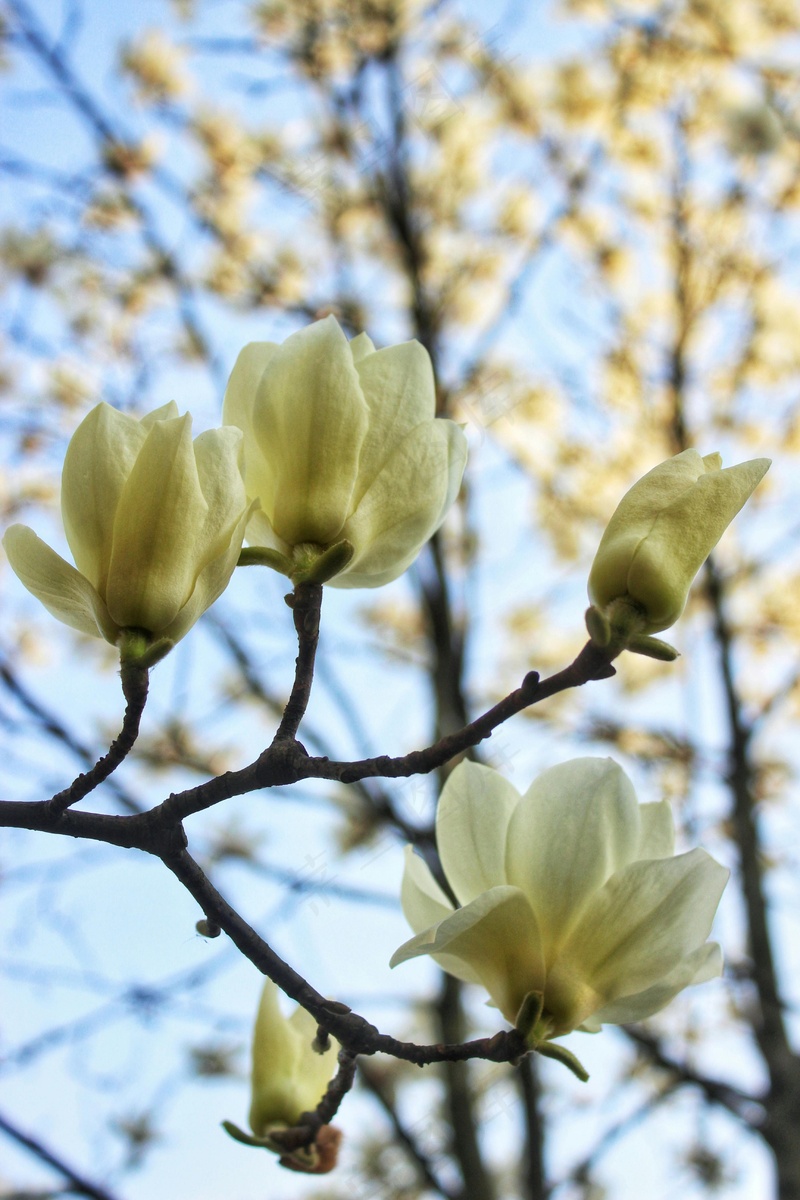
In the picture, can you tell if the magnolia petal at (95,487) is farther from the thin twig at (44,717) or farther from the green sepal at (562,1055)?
the thin twig at (44,717)

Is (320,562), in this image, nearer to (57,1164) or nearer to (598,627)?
(598,627)

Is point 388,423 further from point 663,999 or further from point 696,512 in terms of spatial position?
point 663,999

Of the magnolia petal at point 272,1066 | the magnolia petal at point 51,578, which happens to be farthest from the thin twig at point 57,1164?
the magnolia petal at point 51,578

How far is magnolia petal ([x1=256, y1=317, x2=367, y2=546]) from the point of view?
1.61ft

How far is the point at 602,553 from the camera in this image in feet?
1.44

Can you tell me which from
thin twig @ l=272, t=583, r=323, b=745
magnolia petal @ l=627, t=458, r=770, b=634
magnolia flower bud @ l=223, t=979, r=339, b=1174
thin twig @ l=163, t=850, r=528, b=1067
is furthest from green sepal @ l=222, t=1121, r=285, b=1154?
magnolia petal @ l=627, t=458, r=770, b=634

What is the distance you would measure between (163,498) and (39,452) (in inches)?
79.6

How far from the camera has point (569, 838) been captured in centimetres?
48

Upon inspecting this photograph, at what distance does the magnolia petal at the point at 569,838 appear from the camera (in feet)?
1.57

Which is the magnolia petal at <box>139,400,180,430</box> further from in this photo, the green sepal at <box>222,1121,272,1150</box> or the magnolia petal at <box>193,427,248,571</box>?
the green sepal at <box>222,1121,272,1150</box>

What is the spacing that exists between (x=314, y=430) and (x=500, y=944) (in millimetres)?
252

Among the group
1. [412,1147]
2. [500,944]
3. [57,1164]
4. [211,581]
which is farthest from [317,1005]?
[412,1147]

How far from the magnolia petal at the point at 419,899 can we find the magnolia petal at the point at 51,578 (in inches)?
7.8

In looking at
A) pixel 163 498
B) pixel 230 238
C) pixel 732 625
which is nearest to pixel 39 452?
pixel 230 238
